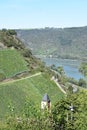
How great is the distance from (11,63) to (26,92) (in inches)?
410

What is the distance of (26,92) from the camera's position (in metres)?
44.3

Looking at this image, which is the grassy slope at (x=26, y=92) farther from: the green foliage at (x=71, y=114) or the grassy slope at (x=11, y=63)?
the green foliage at (x=71, y=114)

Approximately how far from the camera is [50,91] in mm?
48219

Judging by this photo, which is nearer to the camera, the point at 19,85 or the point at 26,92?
the point at 26,92

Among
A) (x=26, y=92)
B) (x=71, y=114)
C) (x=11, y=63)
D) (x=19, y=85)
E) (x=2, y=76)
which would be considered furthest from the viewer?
(x=11, y=63)

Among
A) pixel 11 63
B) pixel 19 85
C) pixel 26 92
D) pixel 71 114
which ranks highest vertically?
pixel 71 114

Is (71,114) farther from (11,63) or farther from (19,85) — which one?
(11,63)

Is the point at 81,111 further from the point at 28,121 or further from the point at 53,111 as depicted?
the point at 28,121

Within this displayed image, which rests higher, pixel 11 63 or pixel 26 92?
pixel 11 63

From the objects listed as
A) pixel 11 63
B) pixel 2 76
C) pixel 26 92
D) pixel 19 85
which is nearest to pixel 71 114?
pixel 26 92

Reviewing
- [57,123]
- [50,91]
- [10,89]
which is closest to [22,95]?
[10,89]

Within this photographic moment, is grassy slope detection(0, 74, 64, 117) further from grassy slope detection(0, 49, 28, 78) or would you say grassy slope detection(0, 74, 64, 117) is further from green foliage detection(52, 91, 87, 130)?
green foliage detection(52, 91, 87, 130)

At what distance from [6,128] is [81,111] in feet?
18.0

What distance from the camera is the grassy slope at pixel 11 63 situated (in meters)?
51.4
